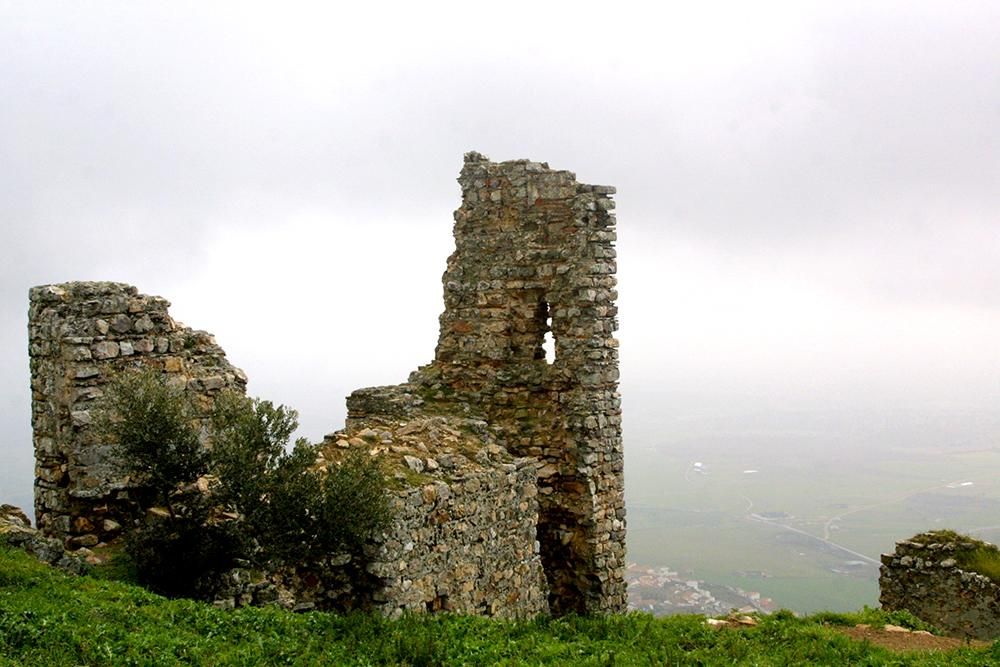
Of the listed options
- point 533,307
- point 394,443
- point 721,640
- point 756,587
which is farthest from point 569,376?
point 756,587

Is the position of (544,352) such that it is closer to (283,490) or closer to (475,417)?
(475,417)

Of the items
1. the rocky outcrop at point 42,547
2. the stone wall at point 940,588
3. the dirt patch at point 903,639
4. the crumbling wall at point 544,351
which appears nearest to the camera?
the rocky outcrop at point 42,547

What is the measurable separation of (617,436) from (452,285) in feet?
11.6

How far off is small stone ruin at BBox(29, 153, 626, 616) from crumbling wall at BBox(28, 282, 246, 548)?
20 millimetres

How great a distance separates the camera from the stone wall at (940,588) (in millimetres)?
16656

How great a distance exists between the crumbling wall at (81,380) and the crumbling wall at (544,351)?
532cm

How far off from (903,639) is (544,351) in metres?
6.56

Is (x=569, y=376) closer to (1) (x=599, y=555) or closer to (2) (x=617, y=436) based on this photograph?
(2) (x=617, y=436)

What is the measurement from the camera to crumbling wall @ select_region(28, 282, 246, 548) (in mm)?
10336

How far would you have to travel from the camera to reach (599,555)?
1488 cm

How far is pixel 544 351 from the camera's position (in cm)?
1567

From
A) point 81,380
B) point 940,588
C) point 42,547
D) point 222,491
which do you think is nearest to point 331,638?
point 222,491

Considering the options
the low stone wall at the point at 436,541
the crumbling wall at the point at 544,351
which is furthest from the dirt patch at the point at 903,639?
the low stone wall at the point at 436,541

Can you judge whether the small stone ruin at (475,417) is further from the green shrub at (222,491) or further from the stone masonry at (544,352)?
the green shrub at (222,491)
